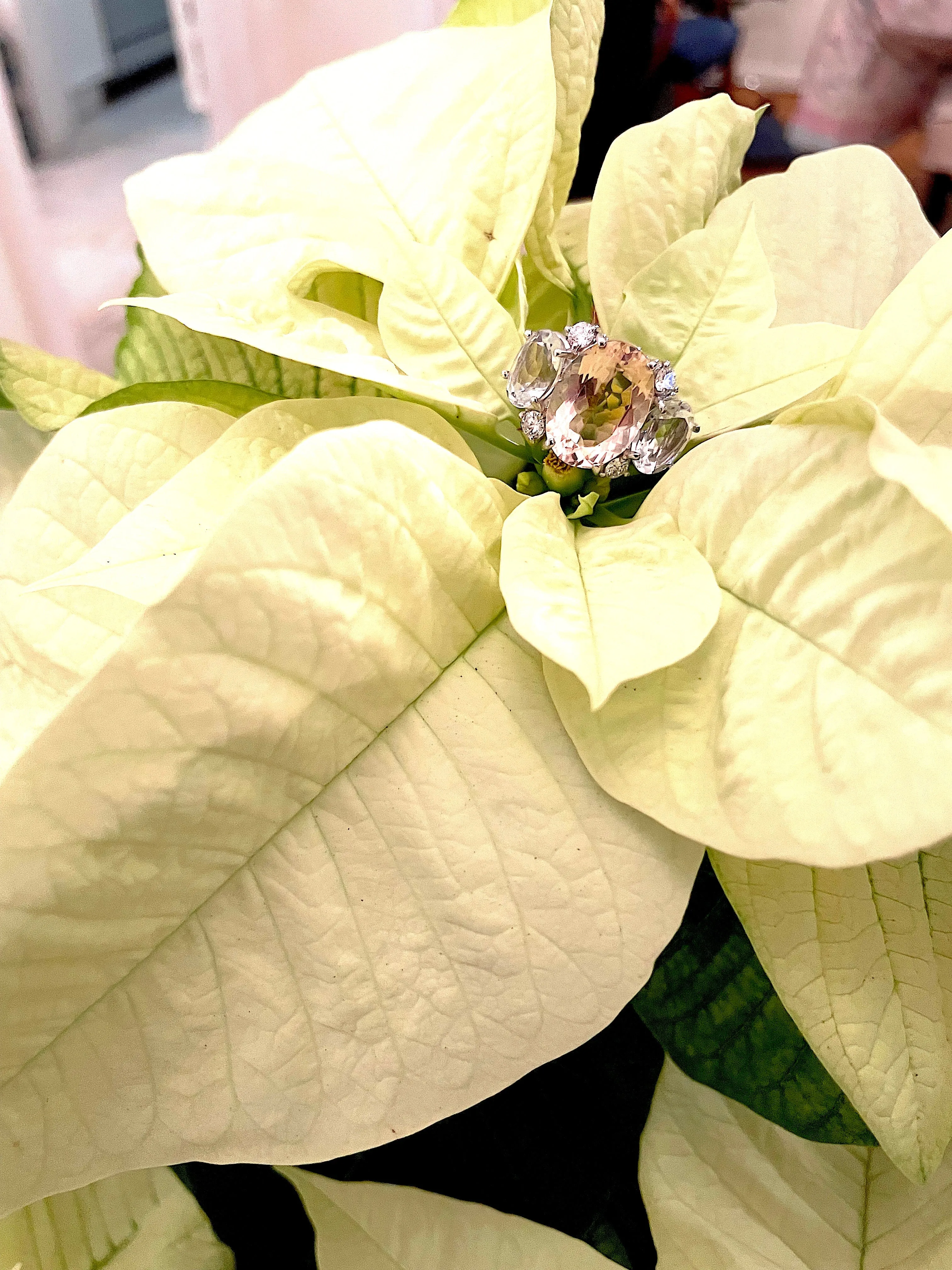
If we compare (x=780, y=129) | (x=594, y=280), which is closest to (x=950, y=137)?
(x=780, y=129)

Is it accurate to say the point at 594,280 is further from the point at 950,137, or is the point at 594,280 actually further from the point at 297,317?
the point at 950,137

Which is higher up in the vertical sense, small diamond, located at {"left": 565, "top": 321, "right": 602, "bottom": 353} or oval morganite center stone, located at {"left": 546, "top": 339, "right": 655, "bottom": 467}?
small diamond, located at {"left": 565, "top": 321, "right": 602, "bottom": 353}

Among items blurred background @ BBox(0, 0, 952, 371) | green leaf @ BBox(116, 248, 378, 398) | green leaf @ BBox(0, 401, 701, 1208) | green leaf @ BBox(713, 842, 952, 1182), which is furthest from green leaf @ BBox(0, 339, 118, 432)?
blurred background @ BBox(0, 0, 952, 371)

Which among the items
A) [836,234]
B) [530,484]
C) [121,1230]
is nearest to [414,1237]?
[121,1230]

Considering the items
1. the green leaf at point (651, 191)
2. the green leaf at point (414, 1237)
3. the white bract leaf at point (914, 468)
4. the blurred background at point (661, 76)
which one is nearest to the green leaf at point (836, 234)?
the green leaf at point (651, 191)

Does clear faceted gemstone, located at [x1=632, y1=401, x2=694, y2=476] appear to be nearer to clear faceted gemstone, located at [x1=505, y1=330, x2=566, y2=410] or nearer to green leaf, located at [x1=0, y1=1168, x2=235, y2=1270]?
clear faceted gemstone, located at [x1=505, y1=330, x2=566, y2=410]

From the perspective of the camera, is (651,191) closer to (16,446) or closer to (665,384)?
(665,384)

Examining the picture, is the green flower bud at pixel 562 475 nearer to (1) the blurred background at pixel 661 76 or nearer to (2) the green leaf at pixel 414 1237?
(2) the green leaf at pixel 414 1237
